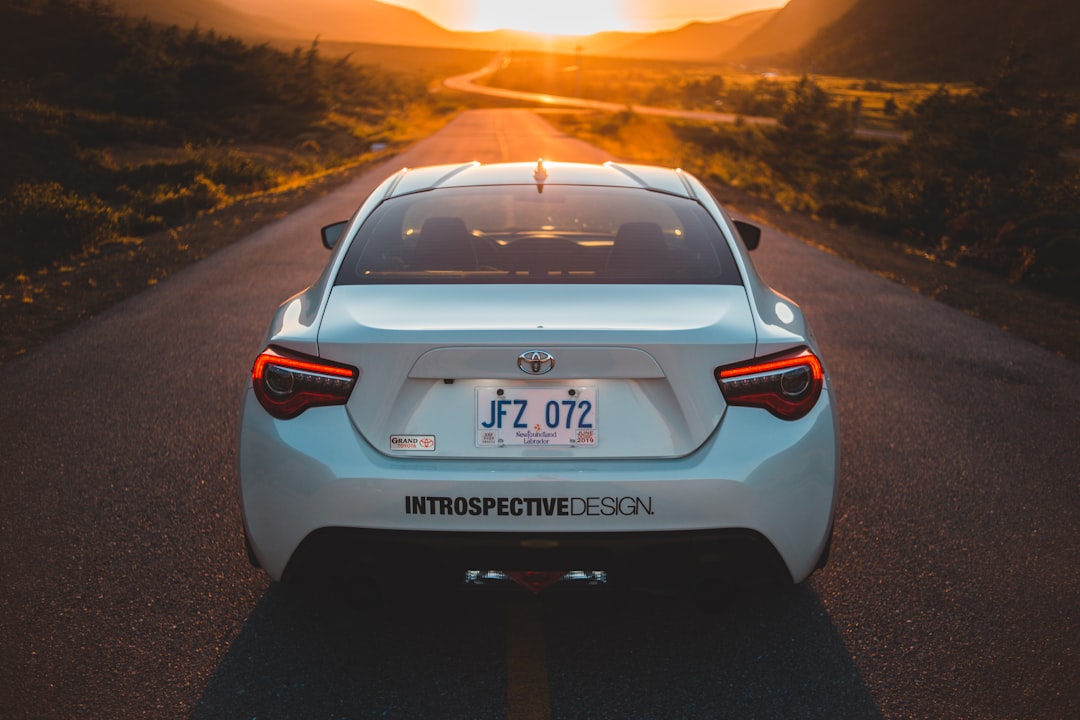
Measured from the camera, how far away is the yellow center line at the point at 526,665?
254 centimetres

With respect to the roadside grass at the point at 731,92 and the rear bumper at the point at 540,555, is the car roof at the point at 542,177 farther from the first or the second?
the roadside grass at the point at 731,92

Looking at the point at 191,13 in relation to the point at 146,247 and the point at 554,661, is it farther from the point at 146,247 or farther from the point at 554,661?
the point at 554,661

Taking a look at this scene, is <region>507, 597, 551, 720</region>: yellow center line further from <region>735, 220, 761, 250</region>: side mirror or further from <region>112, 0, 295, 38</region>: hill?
<region>112, 0, 295, 38</region>: hill

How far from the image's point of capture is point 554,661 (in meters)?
2.81

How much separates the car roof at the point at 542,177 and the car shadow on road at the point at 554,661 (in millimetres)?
1728

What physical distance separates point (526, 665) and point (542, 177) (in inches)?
79.5

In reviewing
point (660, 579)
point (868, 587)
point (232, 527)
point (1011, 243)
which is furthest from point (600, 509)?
point (1011, 243)

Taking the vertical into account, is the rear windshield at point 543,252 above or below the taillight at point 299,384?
above

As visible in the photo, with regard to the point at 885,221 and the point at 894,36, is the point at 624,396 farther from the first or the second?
the point at 894,36

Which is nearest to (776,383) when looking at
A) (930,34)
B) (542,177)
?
(542,177)

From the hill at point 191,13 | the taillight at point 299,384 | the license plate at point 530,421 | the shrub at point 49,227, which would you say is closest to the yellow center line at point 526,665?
the license plate at point 530,421

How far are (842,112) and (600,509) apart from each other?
44253mm

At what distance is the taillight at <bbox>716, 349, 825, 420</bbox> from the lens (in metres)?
2.56

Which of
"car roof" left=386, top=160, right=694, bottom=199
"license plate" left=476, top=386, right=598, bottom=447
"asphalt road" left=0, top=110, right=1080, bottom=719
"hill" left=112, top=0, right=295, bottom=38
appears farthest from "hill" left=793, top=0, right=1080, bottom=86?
"license plate" left=476, top=386, right=598, bottom=447
